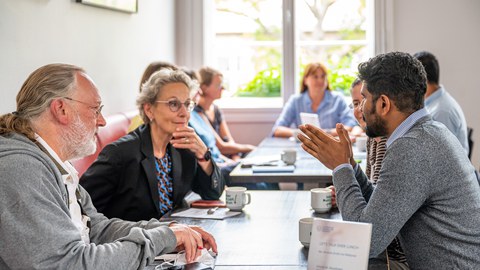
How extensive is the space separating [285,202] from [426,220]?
913 millimetres

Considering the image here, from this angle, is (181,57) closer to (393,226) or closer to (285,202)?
(285,202)

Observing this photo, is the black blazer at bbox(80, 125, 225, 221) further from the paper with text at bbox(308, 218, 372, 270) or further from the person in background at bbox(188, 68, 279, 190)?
the person in background at bbox(188, 68, 279, 190)

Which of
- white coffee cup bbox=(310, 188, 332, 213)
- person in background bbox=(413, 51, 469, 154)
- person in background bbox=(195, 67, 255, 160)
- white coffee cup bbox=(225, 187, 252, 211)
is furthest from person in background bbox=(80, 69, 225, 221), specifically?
person in background bbox=(195, 67, 255, 160)

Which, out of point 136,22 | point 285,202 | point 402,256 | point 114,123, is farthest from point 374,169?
point 136,22

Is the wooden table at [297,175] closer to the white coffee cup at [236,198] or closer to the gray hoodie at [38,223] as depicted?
the white coffee cup at [236,198]

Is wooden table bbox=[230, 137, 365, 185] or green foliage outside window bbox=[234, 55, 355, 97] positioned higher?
green foliage outside window bbox=[234, 55, 355, 97]

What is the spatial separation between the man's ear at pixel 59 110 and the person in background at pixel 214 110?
3298 millimetres

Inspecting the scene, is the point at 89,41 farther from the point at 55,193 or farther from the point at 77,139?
the point at 55,193

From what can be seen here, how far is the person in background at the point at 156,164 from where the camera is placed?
278 cm

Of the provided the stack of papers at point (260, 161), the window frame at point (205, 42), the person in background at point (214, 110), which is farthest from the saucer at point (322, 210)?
the window frame at point (205, 42)

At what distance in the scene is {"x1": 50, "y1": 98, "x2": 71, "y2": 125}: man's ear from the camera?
179 centimetres

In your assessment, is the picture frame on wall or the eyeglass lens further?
the picture frame on wall

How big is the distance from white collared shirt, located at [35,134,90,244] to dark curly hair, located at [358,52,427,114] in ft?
3.01

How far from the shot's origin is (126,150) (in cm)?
281
